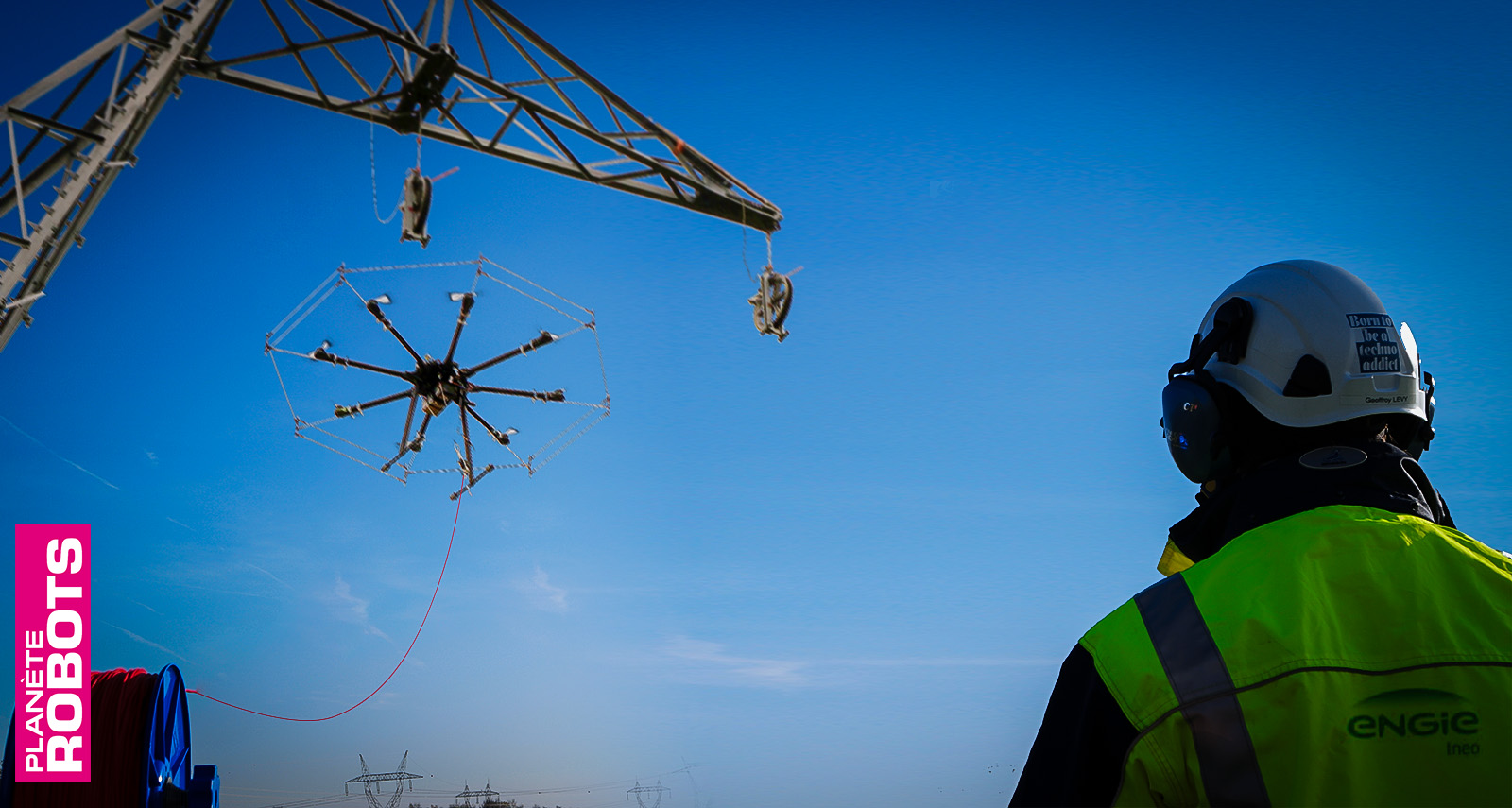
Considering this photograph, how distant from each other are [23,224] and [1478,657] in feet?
41.0

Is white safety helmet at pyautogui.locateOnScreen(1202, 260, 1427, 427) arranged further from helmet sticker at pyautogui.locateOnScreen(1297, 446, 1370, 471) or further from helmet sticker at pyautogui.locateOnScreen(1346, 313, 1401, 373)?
helmet sticker at pyautogui.locateOnScreen(1297, 446, 1370, 471)

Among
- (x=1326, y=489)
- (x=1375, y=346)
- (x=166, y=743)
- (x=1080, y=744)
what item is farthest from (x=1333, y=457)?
(x=166, y=743)

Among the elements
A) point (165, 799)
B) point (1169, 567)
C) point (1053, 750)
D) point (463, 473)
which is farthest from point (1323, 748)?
point (463, 473)

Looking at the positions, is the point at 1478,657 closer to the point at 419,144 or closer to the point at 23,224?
the point at 419,144

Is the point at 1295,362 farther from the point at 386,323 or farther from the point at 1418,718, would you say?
the point at 386,323

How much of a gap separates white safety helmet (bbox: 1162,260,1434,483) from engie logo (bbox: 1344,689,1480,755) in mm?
989

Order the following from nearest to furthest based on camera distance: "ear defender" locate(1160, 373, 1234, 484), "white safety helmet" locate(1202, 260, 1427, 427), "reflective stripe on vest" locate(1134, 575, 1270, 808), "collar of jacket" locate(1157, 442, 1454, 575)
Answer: "reflective stripe on vest" locate(1134, 575, 1270, 808), "collar of jacket" locate(1157, 442, 1454, 575), "white safety helmet" locate(1202, 260, 1427, 427), "ear defender" locate(1160, 373, 1234, 484)

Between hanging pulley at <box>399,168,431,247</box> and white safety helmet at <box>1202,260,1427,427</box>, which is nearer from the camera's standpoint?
white safety helmet at <box>1202,260,1427,427</box>

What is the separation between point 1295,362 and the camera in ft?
9.84

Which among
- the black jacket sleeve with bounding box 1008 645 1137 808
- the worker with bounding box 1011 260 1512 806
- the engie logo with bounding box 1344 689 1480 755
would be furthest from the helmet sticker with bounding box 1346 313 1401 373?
the black jacket sleeve with bounding box 1008 645 1137 808

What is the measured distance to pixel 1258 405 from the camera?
306 cm

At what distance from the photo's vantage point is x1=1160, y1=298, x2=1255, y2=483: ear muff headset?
316 cm

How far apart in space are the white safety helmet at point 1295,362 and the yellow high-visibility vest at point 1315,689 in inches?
33.0

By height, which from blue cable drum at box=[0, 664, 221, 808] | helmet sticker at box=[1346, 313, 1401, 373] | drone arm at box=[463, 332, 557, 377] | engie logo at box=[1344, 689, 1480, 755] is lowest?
engie logo at box=[1344, 689, 1480, 755]
